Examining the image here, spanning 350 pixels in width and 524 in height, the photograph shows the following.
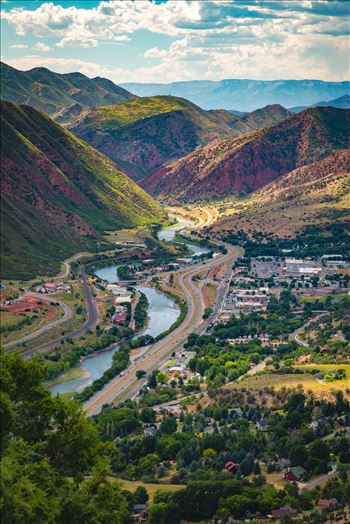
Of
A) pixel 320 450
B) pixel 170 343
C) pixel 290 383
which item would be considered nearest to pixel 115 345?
pixel 170 343

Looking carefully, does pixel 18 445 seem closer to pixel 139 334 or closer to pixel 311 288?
pixel 139 334

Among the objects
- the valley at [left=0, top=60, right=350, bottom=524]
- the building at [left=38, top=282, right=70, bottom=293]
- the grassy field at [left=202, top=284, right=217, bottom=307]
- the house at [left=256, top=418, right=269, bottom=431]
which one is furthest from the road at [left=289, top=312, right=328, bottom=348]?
the building at [left=38, top=282, right=70, bottom=293]

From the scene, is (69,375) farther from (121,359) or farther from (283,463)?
(283,463)

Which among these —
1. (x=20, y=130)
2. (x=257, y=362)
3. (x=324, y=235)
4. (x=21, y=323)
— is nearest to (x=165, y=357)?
(x=257, y=362)

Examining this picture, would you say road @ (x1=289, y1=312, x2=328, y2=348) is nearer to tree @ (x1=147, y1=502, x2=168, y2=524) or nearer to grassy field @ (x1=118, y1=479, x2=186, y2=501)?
grassy field @ (x1=118, y1=479, x2=186, y2=501)

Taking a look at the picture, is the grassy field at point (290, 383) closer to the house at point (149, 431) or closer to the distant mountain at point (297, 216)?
the house at point (149, 431)

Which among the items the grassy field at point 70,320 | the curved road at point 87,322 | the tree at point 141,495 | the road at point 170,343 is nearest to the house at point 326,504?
the tree at point 141,495
